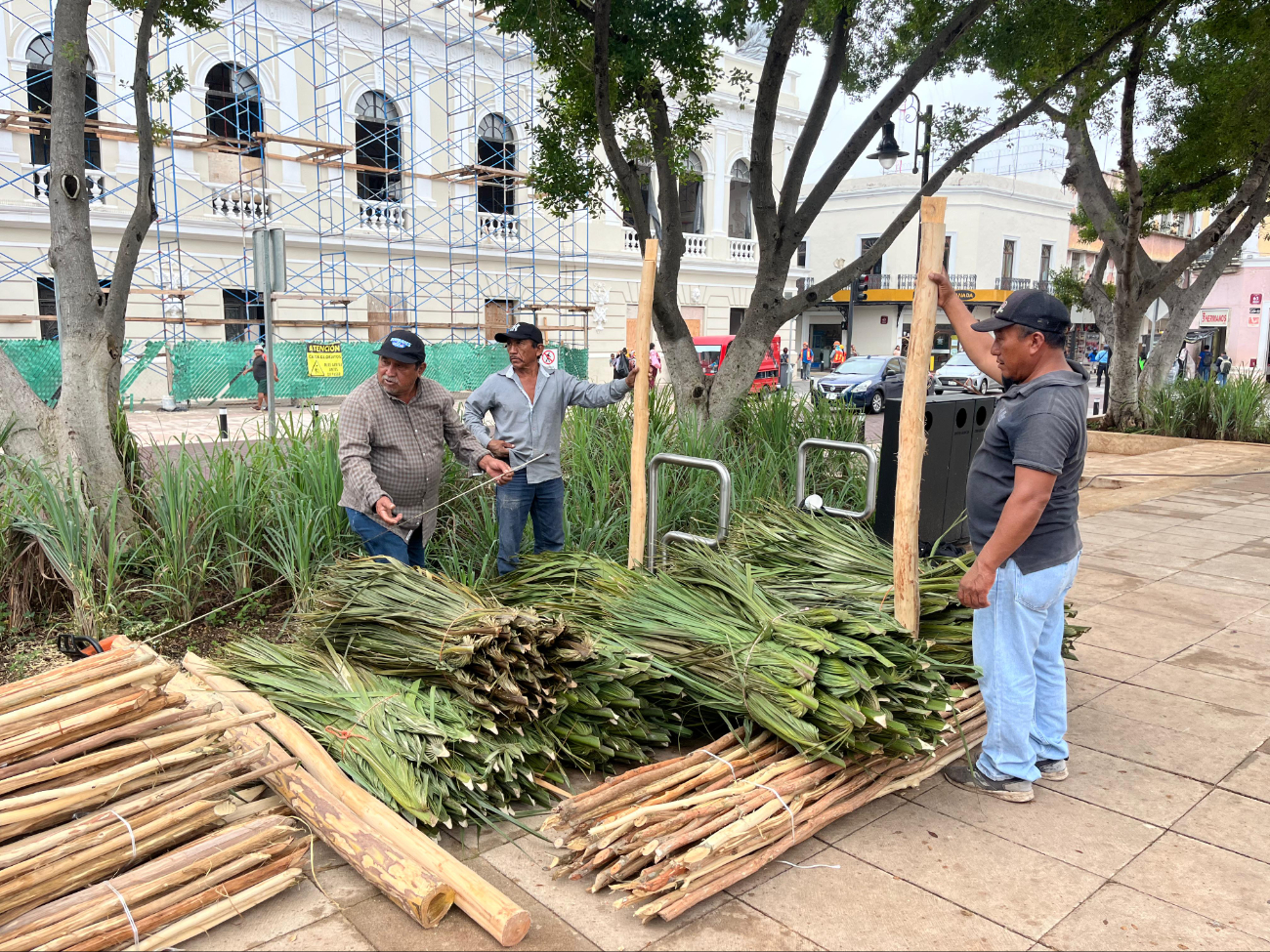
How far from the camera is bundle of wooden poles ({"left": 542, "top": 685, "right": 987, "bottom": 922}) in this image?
278 centimetres

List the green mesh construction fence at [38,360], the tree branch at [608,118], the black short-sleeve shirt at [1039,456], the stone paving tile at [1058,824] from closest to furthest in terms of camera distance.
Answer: the stone paving tile at [1058,824], the black short-sleeve shirt at [1039,456], the tree branch at [608,118], the green mesh construction fence at [38,360]

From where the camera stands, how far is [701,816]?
2934mm

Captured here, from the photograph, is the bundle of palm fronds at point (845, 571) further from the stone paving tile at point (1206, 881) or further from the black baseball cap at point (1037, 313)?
the black baseball cap at point (1037, 313)

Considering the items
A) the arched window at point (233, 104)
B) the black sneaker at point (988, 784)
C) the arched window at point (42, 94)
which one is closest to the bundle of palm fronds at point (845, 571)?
the black sneaker at point (988, 784)

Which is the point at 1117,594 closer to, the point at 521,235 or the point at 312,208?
the point at 312,208

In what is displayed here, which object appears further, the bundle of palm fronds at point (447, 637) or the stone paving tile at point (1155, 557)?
the stone paving tile at point (1155, 557)

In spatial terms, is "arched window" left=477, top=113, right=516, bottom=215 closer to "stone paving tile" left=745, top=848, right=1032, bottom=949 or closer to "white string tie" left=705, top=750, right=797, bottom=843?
"white string tie" left=705, top=750, right=797, bottom=843

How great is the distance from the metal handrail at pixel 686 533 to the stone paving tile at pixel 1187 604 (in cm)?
293

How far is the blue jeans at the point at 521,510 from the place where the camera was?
537 cm

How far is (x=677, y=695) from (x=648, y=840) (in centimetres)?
91

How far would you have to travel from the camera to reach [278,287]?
884 cm

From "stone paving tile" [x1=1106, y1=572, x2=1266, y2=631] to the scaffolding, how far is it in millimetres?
19052

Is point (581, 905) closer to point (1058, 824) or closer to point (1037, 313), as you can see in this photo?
point (1058, 824)

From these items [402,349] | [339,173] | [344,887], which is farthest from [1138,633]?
[339,173]
